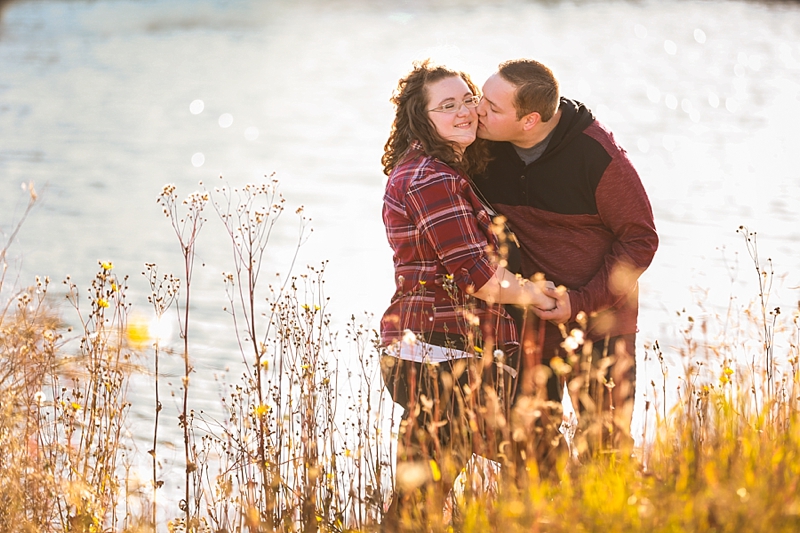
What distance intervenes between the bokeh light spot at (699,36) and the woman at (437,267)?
87.4 feet

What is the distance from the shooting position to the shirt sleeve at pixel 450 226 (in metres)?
3.45

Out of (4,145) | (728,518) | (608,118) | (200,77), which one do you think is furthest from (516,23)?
(728,518)

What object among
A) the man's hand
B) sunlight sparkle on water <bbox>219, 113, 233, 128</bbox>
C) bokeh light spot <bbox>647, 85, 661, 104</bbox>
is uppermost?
bokeh light spot <bbox>647, 85, 661, 104</bbox>

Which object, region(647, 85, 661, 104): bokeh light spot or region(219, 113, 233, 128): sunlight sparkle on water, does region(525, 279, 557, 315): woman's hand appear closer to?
region(219, 113, 233, 128): sunlight sparkle on water

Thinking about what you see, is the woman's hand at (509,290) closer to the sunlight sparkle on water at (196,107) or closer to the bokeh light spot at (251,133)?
the bokeh light spot at (251,133)

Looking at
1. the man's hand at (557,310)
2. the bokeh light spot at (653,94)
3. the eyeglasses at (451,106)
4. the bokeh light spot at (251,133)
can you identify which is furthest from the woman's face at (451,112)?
the bokeh light spot at (653,94)

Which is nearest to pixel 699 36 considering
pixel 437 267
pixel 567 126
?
pixel 567 126

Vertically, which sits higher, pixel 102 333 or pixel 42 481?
pixel 102 333

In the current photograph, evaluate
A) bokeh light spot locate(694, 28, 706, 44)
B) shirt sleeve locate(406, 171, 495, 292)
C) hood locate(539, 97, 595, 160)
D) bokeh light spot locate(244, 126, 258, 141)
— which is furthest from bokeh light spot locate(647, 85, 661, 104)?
shirt sleeve locate(406, 171, 495, 292)

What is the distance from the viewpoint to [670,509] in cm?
246

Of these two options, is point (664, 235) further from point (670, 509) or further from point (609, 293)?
point (670, 509)

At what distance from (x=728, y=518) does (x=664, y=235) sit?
9.00 metres

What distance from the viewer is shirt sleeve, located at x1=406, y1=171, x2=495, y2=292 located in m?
3.45

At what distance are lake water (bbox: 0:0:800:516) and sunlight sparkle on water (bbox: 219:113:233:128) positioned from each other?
5 cm
